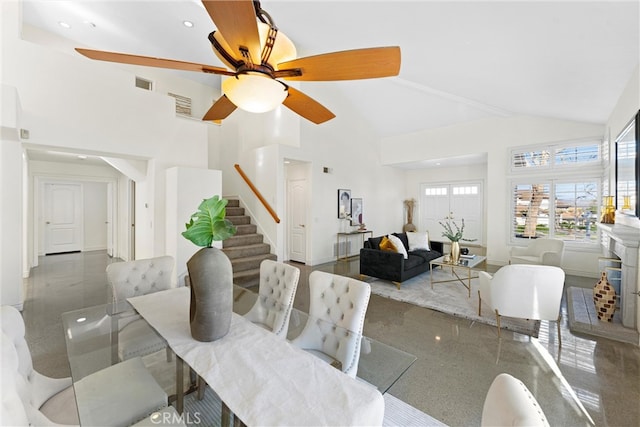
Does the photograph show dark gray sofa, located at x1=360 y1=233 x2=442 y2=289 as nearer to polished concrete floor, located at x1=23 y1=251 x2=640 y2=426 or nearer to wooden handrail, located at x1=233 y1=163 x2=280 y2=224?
polished concrete floor, located at x1=23 y1=251 x2=640 y2=426

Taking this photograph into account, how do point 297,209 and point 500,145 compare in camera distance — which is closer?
point 500,145

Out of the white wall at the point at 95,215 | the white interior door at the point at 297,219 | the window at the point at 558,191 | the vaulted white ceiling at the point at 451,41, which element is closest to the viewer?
the vaulted white ceiling at the point at 451,41

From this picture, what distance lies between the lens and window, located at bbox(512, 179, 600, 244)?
17.5 ft

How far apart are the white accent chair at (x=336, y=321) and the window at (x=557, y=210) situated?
6.02 m

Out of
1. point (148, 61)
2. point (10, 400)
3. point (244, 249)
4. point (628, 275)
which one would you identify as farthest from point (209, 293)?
point (628, 275)

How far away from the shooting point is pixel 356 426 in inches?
36.3

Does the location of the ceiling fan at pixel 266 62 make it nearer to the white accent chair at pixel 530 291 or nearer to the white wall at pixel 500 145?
the white accent chair at pixel 530 291

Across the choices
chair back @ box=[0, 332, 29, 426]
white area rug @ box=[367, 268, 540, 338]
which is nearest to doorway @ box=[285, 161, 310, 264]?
white area rug @ box=[367, 268, 540, 338]

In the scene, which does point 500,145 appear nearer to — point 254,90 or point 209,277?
point 254,90

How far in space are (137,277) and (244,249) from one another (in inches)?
115

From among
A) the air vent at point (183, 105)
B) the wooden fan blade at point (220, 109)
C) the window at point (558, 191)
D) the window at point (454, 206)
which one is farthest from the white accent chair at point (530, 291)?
the air vent at point (183, 105)

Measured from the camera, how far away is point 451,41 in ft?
10.6

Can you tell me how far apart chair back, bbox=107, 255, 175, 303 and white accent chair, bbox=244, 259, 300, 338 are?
1.02m

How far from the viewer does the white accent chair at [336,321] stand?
1.64m
